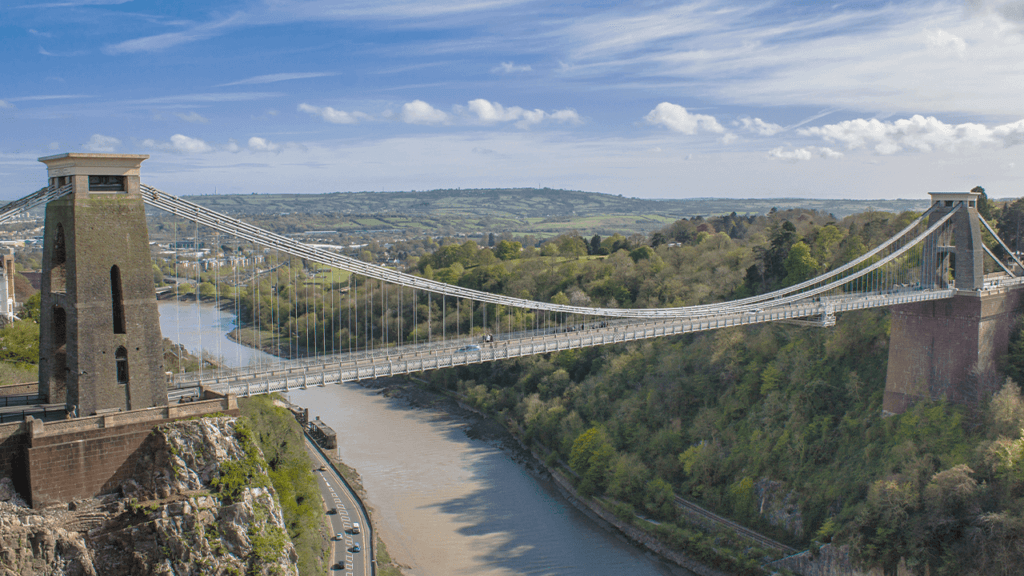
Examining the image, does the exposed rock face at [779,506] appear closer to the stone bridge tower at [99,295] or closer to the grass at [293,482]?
the grass at [293,482]

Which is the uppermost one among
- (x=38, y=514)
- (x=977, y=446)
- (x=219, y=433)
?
(x=219, y=433)

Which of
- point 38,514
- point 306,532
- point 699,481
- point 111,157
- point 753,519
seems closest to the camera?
point 38,514

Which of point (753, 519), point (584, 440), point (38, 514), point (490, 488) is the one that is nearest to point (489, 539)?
point (490, 488)

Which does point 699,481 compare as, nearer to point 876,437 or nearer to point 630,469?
point 630,469

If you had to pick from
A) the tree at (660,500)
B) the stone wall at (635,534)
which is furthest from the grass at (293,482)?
the tree at (660,500)

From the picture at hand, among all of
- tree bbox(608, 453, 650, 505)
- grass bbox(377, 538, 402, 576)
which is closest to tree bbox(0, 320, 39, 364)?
grass bbox(377, 538, 402, 576)

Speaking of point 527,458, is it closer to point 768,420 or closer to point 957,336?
point 768,420

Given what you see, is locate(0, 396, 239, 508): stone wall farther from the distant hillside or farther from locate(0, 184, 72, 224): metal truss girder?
the distant hillside
